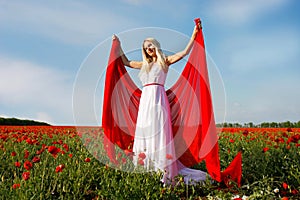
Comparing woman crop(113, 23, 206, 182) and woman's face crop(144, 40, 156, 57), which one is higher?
woman's face crop(144, 40, 156, 57)

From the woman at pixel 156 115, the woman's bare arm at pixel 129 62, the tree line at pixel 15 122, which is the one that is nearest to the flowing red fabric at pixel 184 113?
the woman's bare arm at pixel 129 62

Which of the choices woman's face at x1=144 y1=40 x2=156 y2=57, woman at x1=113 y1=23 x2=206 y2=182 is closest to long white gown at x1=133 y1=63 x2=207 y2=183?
woman at x1=113 y1=23 x2=206 y2=182

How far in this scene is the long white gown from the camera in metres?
4.70

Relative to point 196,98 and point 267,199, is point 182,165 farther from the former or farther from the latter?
point 267,199

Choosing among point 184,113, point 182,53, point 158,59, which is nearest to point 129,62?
point 158,59

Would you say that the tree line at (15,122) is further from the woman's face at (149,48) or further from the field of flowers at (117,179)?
the woman's face at (149,48)

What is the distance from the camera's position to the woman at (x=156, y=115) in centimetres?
470

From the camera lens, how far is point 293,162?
4902mm

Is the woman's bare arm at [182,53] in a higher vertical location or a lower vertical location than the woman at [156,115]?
higher

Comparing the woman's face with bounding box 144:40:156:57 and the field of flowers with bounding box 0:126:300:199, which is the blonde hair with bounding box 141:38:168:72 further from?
the field of flowers with bounding box 0:126:300:199

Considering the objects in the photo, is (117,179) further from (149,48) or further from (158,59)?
(149,48)

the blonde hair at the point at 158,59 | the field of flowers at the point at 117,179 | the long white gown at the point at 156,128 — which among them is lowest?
the field of flowers at the point at 117,179

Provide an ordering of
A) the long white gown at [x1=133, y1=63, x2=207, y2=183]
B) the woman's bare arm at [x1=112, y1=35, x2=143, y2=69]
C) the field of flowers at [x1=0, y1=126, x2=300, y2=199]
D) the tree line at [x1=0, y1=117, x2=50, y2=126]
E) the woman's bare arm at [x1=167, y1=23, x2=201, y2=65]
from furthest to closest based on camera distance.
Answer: the tree line at [x1=0, y1=117, x2=50, y2=126] < the woman's bare arm at [x1=112, y1=35, x2=143, y2=69] < the woman's bare arm at [x1=167, y1=23, x2=201, y2=65] < the long white gown at [x1=133, y1=63, x2=207, y2=183] < the field of flowers at [x1=0, y1=126, x2=300, y2=199]

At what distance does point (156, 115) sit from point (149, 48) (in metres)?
1.02
